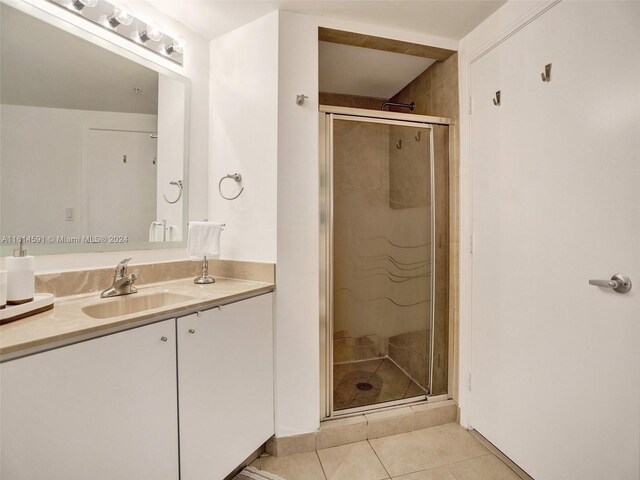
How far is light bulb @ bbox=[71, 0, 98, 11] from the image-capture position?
4.04 feet

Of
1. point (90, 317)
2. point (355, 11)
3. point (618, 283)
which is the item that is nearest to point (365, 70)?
point (355, 11)

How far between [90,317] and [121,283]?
1.19 ft

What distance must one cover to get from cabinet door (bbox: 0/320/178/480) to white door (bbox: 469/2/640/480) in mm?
1551

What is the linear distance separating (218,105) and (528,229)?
5.96 ft

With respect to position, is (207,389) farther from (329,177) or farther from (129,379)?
(329,177)

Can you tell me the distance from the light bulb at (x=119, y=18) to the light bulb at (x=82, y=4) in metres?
0.07

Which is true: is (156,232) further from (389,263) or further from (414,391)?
(414,391)

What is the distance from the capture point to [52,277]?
45.1 inches

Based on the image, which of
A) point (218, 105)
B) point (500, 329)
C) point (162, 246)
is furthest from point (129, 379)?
point (500, 329)

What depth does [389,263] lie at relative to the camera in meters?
1.85

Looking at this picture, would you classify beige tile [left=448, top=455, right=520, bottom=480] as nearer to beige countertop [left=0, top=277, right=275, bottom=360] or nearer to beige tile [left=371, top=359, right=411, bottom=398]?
beige tile [left=371, top=359, right=411, bottom=398]

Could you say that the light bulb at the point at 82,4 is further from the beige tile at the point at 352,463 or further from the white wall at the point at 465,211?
the beige tile at the point at 352,463

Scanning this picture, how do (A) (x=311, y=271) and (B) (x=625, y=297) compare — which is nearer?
(B) (x=625, y=297)

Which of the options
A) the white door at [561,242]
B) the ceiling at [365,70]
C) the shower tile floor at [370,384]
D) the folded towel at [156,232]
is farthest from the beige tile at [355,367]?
the ceiling at [365,70]
